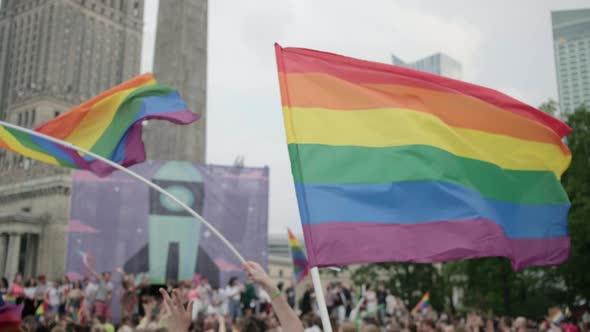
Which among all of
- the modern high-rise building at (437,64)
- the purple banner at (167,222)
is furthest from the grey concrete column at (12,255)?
the modern high-rise building at (437,64)

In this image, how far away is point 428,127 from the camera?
5.43 meters

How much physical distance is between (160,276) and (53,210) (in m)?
50.1

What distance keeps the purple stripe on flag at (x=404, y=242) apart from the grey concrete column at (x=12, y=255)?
69.3 metres

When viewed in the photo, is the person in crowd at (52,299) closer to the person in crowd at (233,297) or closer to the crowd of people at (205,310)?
the crowd of people at (205,310)

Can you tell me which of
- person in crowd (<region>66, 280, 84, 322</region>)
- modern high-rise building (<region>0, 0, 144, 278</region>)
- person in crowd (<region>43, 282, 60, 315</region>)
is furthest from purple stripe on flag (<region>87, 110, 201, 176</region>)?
modern high-rise building (<region>0, 0, 144, 278</region>)

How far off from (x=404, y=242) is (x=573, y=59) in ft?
331

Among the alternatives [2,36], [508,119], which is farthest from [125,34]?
[508,119]

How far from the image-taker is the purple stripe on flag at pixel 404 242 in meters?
4.39

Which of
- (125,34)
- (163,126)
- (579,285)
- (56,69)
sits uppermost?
(125,34)

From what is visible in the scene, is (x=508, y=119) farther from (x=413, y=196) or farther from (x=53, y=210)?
(x=53, y=210)

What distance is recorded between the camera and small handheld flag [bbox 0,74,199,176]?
27.7 ft

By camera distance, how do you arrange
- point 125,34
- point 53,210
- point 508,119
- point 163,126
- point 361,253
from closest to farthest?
1. point 361,253
2. point 508,119
3. point 163,126
4. point 53,210
5. point 125,34

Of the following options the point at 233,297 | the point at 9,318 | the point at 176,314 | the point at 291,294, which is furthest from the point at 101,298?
the point at 9,318

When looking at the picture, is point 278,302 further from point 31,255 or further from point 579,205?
point 31,255
